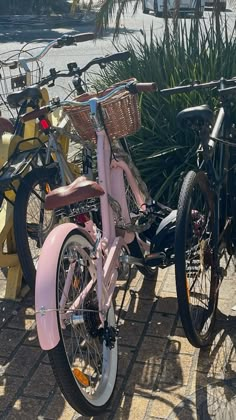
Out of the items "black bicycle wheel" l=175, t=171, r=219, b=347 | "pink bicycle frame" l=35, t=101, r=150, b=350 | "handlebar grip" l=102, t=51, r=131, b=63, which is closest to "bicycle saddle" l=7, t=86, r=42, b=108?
"handlebar grip" l=102, t=51, r=131, b=63

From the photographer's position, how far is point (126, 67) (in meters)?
5.94

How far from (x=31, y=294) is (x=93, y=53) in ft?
38.9

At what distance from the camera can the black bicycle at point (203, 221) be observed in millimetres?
3230

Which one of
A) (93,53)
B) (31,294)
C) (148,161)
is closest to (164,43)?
(148,161)

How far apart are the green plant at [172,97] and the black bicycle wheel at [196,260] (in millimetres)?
1296

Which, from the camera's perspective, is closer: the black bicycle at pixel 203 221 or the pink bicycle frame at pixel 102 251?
the pink bicycle frame at pixel 102 251

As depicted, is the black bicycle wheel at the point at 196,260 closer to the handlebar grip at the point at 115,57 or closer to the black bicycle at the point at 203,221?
the black bicycle at the point at 203,221

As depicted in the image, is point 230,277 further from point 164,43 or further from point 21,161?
point 164,43

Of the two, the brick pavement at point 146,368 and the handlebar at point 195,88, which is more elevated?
the handlebar at point 195,88

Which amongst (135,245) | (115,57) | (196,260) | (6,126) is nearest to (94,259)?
(196,260)

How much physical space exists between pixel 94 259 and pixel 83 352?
504mm

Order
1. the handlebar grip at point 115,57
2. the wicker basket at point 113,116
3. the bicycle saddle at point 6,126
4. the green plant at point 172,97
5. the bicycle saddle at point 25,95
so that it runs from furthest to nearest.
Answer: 1. the green plant at point 172,97
2. the bicycle saddle at point 6,126
3. the handlebar grip at point 115,57
4. the bicycle saddle at point 25,95
5. the wicker basket at point 113,116

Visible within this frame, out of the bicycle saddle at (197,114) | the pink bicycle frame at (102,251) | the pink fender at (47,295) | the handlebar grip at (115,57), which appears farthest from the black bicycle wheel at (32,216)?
the bicycle saddle at (197,114)

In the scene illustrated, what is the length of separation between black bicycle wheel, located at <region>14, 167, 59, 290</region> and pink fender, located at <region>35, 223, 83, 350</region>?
938mm
